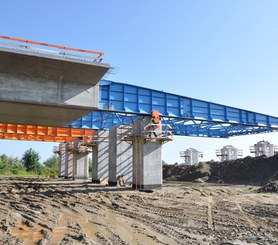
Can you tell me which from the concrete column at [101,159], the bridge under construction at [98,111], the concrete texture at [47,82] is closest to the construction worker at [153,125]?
the bridge under construction at [98,111]

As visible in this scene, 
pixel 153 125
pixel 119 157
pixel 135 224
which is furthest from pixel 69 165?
pixel 135 224

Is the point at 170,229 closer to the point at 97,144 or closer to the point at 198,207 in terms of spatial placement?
the point at 198,207

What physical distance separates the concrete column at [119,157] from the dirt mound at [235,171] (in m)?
14.2

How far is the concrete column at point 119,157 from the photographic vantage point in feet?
80.3

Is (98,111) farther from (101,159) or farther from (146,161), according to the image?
(101,159)

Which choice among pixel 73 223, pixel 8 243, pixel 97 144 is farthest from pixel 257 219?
pixel 97 144

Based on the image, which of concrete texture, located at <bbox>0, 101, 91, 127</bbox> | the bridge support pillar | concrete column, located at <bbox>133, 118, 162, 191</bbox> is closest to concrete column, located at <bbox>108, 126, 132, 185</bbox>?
concrete column, located at <bbox>133, 118, 162, 191</bbox>

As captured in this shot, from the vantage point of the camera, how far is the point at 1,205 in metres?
12.6

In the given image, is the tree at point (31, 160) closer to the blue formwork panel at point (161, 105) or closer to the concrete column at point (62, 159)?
the concrete column at point (62, 159)

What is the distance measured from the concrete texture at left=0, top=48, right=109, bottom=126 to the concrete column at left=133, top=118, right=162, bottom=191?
6581 mm

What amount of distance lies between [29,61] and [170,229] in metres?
8.70

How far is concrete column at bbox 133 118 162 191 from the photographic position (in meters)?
19.7

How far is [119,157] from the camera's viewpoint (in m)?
24.8

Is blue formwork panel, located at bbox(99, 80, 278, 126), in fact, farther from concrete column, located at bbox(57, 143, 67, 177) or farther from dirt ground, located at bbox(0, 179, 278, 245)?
concrete column, located at bbox(57, 143, 67, 177)
